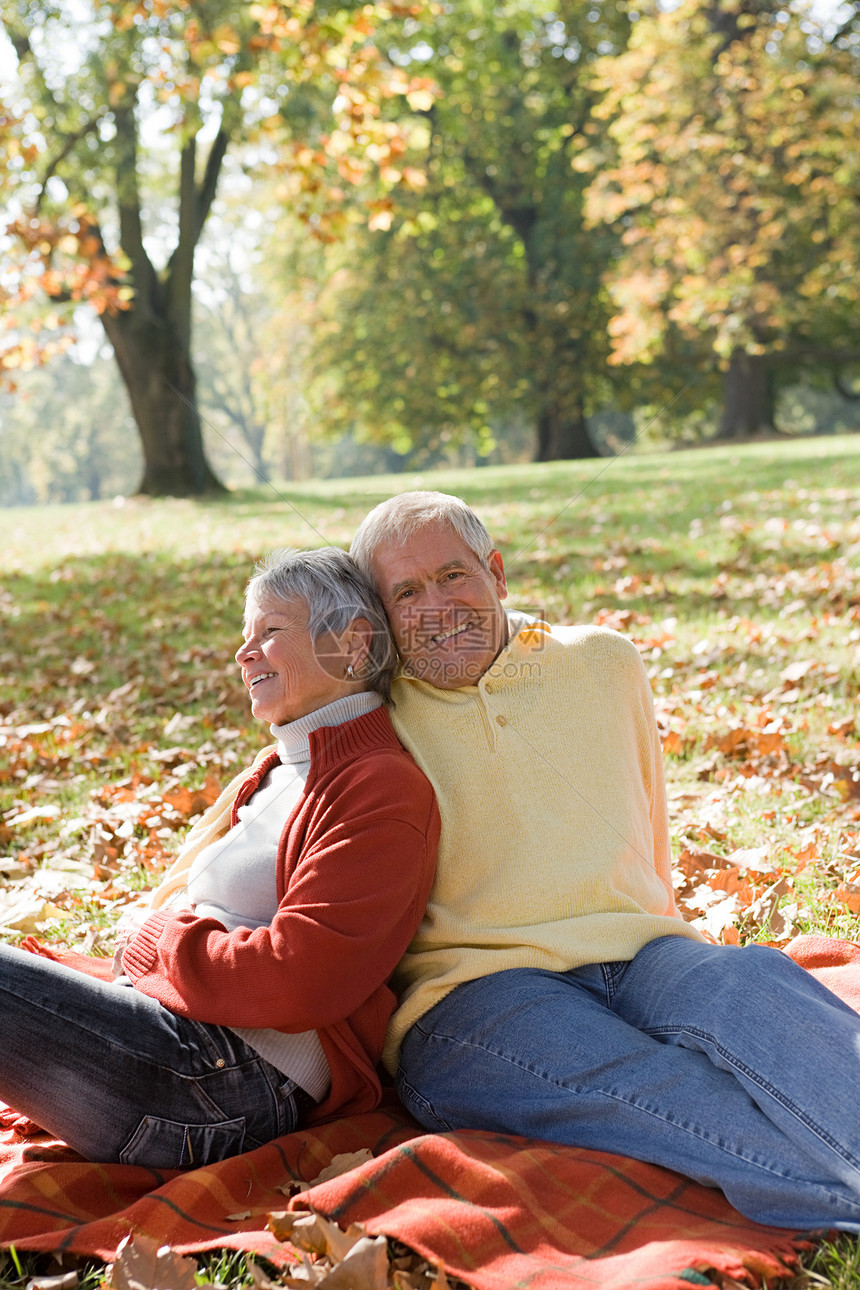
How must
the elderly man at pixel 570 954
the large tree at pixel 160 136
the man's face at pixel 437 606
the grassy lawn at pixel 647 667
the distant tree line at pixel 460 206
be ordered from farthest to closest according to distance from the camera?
1. the distant tree line at pixel 460 206
2. the large tree at pixel 160 136
3. the grassy lawn at pixel 647 667
4. the man's face at pixel 437 606
5. the elderly man at pixel 570 954

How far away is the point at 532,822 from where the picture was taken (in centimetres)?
256

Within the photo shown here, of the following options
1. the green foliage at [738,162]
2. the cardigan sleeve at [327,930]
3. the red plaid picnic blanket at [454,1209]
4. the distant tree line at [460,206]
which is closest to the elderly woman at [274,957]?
the cardigan sleeve at [327,930]

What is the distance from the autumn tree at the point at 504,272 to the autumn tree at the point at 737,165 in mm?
4168

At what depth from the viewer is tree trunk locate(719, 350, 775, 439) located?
25016 mm

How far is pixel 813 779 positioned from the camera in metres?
4.27

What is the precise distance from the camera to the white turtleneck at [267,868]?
2387mm

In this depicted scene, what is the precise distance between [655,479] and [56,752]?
438 inches

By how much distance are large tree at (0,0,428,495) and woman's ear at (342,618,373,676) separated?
6154mm

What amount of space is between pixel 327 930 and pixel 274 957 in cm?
12

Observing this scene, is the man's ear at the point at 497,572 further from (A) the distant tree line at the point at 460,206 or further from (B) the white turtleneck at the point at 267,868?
(A) the distant tree line at the point at 460,206

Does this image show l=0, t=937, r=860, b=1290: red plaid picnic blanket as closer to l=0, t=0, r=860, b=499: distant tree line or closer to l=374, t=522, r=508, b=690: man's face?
l=374, t=522, r=508, b=690: man's face

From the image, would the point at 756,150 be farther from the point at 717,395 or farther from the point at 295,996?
the point at 295,996

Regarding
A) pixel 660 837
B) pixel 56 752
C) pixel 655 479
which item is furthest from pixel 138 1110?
pixel 655 479

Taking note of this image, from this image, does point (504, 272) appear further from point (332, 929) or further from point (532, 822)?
point (332, 929)
